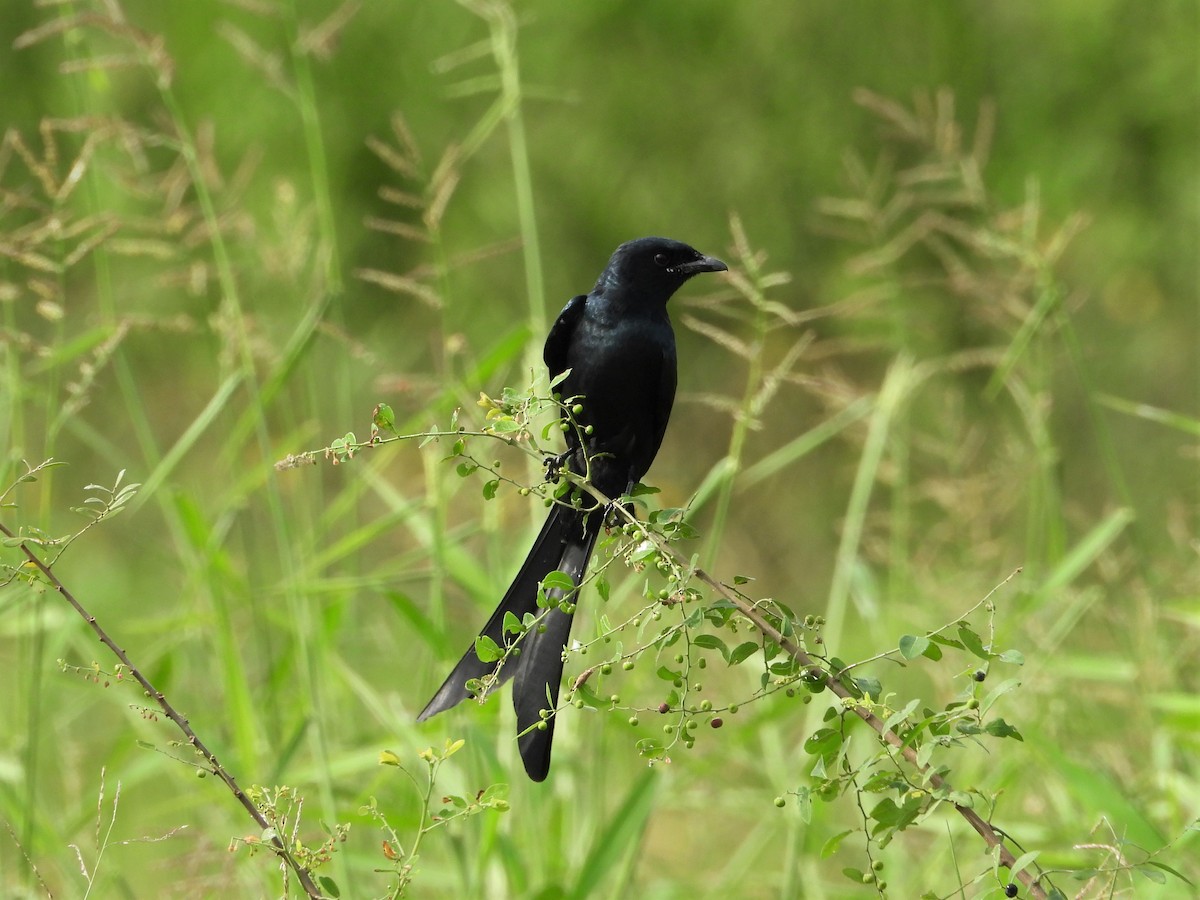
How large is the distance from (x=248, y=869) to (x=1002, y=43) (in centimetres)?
559

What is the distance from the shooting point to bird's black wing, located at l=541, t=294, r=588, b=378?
2.68 meters

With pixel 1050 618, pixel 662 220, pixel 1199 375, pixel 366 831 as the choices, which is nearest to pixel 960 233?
pixel 1050 618

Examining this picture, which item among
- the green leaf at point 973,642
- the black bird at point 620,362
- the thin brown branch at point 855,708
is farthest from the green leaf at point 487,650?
the black bird at point 620,362

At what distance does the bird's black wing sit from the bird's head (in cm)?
6

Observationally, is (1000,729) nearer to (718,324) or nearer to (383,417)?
(383,417)

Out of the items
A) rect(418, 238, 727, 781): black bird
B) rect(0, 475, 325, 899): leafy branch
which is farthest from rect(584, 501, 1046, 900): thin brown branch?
rect(418, 238, 727, 781): black bird

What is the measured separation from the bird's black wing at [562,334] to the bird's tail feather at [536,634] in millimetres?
484

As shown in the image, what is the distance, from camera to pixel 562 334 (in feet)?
8.86

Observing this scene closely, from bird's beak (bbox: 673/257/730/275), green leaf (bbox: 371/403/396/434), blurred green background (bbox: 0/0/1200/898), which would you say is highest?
green leaf (bbox: 371/403/396/434)

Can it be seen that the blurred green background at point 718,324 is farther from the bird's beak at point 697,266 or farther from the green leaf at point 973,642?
the green leaf at point 973,642

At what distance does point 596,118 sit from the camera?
6656mm

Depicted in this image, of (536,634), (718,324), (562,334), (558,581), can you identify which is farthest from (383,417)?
(718,324)

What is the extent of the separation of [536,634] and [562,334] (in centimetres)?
96

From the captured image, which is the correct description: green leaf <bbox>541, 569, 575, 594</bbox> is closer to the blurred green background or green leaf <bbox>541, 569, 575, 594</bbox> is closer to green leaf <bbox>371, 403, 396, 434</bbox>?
green leaf <bbox>371, 403, 396, 434</bbox>
